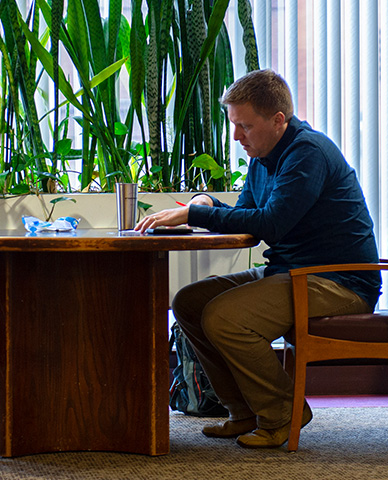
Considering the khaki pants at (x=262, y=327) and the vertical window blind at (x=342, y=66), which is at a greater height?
the vertical window blind at (x=342, y=66)

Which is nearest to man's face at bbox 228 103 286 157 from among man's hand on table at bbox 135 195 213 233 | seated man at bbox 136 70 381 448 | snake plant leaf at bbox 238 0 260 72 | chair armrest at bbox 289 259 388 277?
seated man at bbox 136 70 381 448

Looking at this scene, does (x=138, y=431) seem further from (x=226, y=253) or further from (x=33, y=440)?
(x=226, y=253)

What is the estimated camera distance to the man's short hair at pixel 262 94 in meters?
2.16

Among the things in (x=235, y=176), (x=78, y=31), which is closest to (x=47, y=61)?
(x=78, y=31)

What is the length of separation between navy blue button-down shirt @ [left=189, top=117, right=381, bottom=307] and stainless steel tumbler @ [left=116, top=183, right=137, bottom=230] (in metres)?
0.34

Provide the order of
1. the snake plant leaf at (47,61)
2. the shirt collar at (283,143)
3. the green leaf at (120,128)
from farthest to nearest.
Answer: the green leaf at (120,128) → the snake plant leaf at (47,61) → the shirt collar at (283,143)

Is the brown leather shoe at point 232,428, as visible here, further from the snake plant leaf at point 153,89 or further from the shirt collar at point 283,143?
the snake plant leaf at point 153,89

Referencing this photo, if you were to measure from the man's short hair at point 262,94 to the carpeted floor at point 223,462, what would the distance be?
3.71 ft

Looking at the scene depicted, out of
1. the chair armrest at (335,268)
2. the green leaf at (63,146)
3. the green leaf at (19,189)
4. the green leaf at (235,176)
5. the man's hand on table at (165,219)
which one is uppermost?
the green leaf at (63,146)

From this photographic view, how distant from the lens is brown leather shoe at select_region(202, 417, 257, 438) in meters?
2.22

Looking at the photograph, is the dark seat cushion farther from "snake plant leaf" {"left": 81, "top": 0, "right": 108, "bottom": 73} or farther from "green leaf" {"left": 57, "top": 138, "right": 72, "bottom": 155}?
"snake plant leaf" {"left": 81, "top": 0, "right": 108, "bottom": 73}

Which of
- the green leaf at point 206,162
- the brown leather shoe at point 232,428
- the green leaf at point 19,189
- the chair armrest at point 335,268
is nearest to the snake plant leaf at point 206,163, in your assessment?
the green leaf at point 206,162

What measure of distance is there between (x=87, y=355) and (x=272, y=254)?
74 cm

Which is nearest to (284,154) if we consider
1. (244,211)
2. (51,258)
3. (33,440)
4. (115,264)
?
(244,211)
